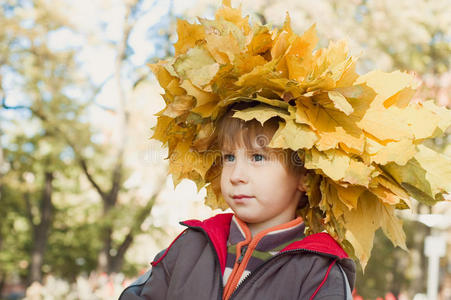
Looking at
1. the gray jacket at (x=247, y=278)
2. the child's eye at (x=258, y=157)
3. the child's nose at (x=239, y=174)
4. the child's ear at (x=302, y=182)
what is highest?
the child's eye at (x=258, y=157)

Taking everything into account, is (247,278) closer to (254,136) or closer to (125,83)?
(254,136)

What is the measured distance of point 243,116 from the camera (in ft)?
5.77

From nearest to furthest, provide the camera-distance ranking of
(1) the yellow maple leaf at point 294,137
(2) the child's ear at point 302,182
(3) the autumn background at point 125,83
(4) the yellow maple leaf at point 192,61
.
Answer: (1) the yellow maple leaf at point 294,137 → (4) the yellow maple leaf at point 192,61 → (2) the child's ear at point 302,182 → (3) the autumn background at point 125,83

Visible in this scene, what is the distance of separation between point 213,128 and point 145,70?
32.7 ft

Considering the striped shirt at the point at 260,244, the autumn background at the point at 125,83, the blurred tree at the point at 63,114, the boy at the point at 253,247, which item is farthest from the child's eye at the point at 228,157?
the blurred tree at the point at 63,114

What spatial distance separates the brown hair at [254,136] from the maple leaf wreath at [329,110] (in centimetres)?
7

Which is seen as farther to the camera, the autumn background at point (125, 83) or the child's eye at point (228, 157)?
the autumn background at point (125, 83)

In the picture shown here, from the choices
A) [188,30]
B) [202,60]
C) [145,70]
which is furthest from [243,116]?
[145,70]

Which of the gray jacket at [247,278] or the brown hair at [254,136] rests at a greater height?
the brown hair at [254,136]

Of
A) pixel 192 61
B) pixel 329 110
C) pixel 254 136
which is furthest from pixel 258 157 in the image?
pixel 192 61

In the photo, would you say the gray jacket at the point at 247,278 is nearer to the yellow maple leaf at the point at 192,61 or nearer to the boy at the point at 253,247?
the boy at the point at 253,247

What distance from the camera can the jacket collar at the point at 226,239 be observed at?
5.82 feet

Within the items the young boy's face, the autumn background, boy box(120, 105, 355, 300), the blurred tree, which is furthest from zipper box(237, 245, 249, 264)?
the blurred tree

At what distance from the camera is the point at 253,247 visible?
1964mm
